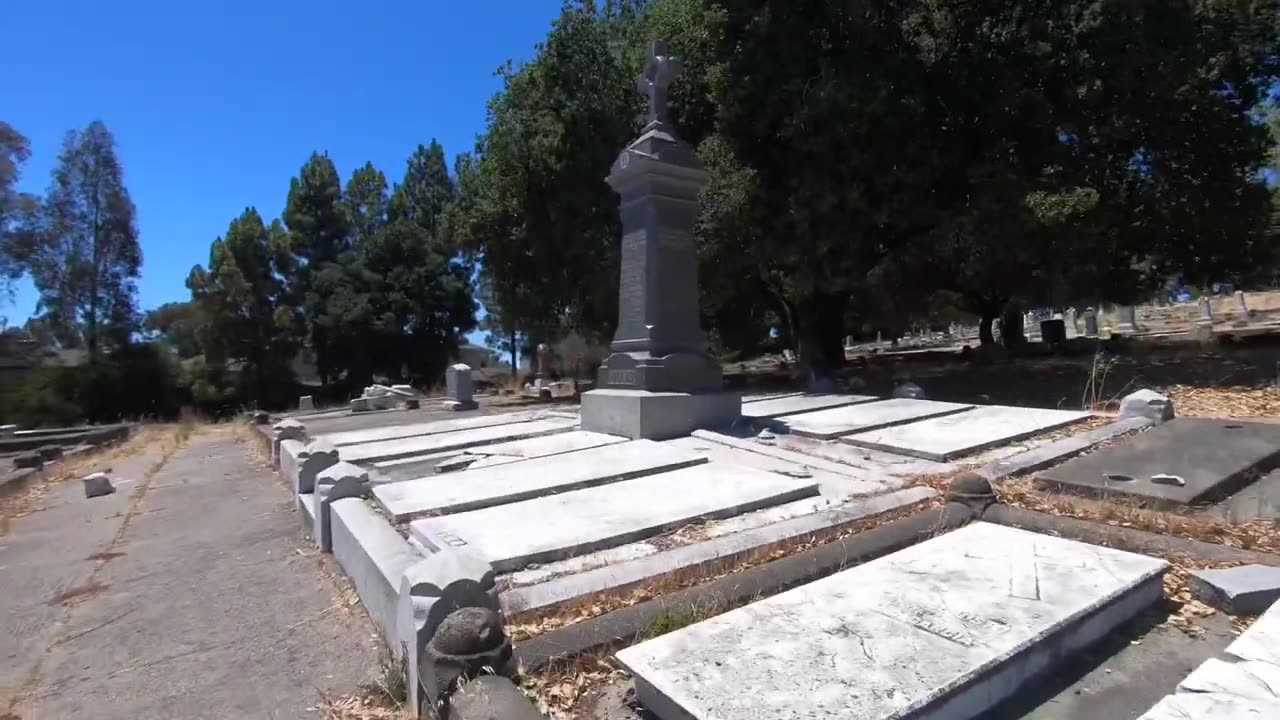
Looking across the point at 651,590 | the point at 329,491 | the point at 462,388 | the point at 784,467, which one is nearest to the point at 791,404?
the point at 784,467

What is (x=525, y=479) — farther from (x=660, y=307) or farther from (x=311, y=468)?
(x=660, y=307)

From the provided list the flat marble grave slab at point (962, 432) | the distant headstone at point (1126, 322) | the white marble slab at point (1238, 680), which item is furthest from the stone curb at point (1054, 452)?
the distant headstone at point (1126, 322)

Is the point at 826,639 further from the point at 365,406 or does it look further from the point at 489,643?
the point at 365,406

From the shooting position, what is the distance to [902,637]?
2.28 meters

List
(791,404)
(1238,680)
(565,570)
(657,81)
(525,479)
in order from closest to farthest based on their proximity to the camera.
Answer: (1238,680) < (565,570) < (525,479) < (657,81) < (791,404)

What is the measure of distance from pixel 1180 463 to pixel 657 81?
6.09m

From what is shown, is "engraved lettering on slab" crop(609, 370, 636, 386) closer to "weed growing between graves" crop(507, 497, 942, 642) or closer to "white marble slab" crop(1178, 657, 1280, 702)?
"weed growing between graves" crop(507, 497, 942, 642)

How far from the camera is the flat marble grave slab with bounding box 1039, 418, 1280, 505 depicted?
13.6 ft

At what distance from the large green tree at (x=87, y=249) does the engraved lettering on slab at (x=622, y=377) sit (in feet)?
99.6

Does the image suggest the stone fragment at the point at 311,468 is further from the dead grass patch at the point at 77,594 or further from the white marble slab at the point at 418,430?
the white marble slab at the point at 418,430

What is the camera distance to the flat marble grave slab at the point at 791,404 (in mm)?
7918

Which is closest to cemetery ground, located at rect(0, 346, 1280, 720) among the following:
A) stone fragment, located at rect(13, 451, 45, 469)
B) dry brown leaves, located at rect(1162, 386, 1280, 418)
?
dry brown leaves, located at rect(1162, 386, 1280, 418)

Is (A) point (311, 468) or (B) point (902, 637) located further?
(A) point (311, 468)

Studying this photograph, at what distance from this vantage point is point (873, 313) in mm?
23625
